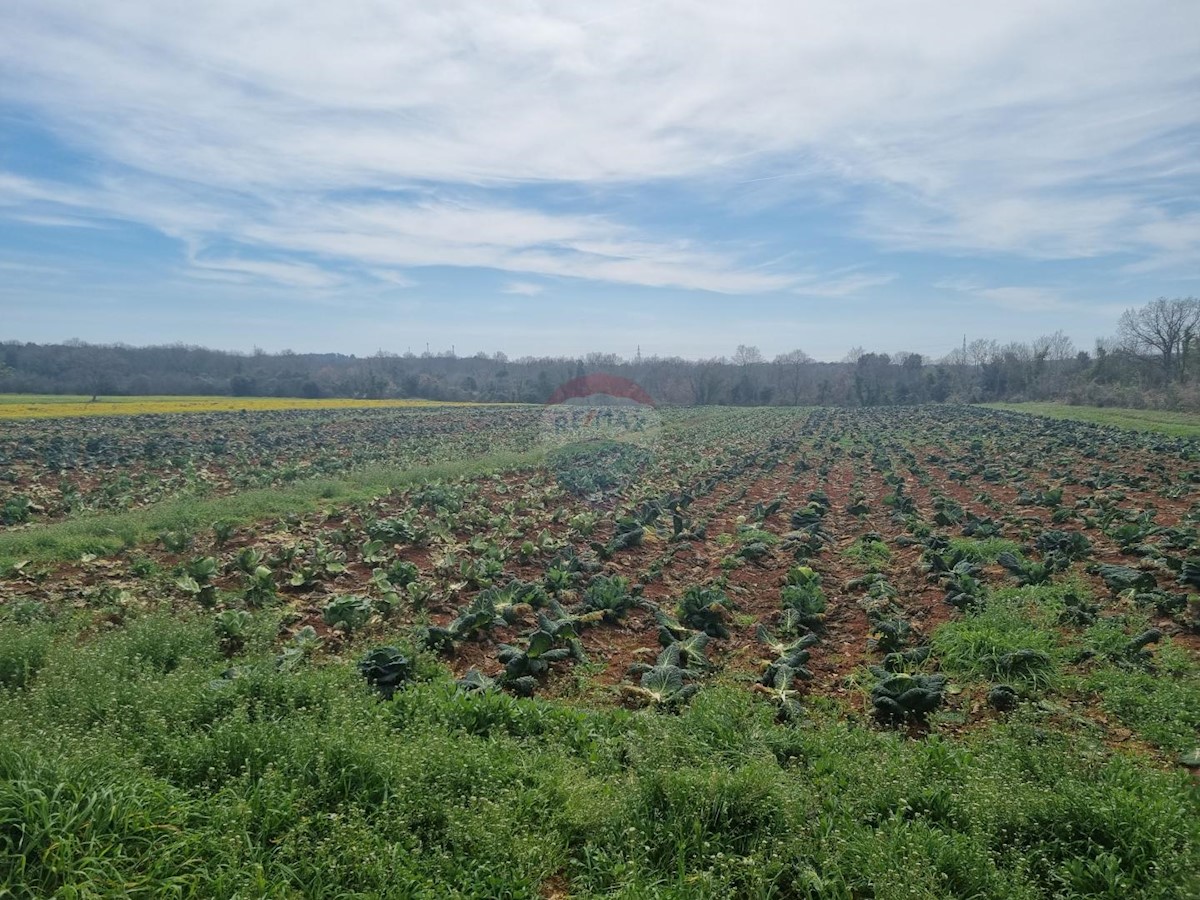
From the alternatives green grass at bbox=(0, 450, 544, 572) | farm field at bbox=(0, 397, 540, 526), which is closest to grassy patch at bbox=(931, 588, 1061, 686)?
green grass at bbox=(0, 450, 544, 572)

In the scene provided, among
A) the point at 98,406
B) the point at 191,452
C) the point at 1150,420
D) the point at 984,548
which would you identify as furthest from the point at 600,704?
the point at 98,406

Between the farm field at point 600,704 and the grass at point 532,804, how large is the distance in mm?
21

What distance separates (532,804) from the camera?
421 centimetres

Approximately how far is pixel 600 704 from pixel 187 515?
1095cm

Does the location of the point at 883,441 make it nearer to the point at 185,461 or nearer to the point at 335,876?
the point at 185,461

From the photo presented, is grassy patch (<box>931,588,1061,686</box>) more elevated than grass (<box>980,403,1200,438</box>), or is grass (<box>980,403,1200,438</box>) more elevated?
grass (<box>980,403,1200,438</box>)

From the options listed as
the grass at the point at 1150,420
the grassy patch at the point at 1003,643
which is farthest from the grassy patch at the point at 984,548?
the grass at the point at 1150,420

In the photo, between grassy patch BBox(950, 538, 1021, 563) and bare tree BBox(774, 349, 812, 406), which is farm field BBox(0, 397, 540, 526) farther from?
bare tree BBox(774, 349, 812, 406)

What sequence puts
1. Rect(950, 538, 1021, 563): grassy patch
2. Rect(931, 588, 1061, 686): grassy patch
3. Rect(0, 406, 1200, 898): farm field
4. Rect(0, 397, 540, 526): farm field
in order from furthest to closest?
Rect(0, 397, 540, 526): farm field < Rect(950, 538, 1021, 563): grassy patch < Rect(931, 588, 1061, 686): grassy patch < Rect(0, 406, 1200, 898): farm field

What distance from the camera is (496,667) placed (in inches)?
284

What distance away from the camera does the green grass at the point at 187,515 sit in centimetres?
1124

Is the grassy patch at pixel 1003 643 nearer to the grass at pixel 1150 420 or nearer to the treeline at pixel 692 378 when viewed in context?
the grass at pixel 1150 420

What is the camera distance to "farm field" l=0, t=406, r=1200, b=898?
3.63 m

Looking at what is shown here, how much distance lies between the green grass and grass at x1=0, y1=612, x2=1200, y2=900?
289 inches
